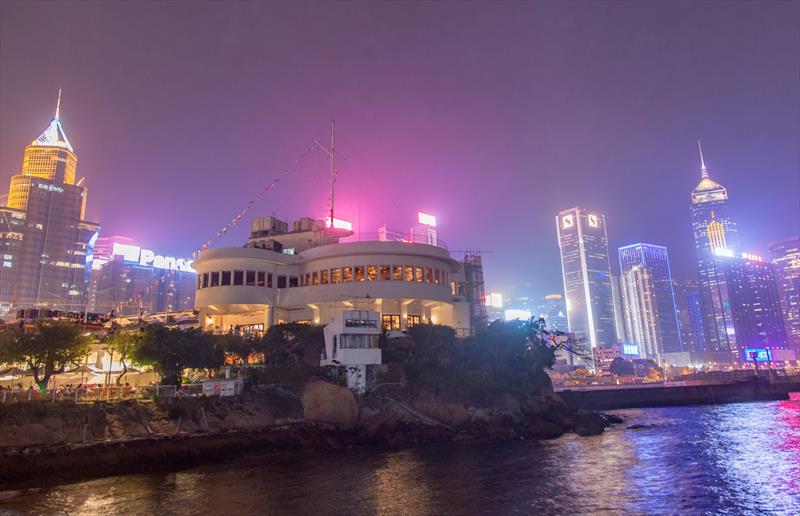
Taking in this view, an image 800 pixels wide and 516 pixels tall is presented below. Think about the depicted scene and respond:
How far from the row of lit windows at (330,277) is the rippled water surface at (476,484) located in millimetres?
27586

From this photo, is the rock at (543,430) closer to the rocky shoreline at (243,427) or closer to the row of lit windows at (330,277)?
the rocky shoreline at (243,427)

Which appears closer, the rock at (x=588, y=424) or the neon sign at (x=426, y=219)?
the rock at (x=588, y=424)

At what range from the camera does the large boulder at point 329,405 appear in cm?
6000

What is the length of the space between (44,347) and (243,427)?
72.8 feet

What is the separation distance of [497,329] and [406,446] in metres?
25.5

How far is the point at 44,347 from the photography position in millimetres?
A: 53812

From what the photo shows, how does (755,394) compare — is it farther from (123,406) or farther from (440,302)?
(123,406)

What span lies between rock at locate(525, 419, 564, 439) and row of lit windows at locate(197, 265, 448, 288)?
2443 cm

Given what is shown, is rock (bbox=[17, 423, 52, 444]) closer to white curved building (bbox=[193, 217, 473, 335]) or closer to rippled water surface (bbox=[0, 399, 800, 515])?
rippled water surface (bbox=[0, 399, 800, 515])

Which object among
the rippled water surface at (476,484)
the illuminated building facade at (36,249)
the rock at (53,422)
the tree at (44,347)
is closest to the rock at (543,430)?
the rippled water surface at (476,484)

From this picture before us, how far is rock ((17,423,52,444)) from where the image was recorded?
141 ft

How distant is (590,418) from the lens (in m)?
71.8

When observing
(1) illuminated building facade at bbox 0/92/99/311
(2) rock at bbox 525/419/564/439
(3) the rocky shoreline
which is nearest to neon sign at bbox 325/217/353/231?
(3) the rocky shoreline

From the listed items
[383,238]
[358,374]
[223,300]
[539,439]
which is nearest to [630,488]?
[539,439]
